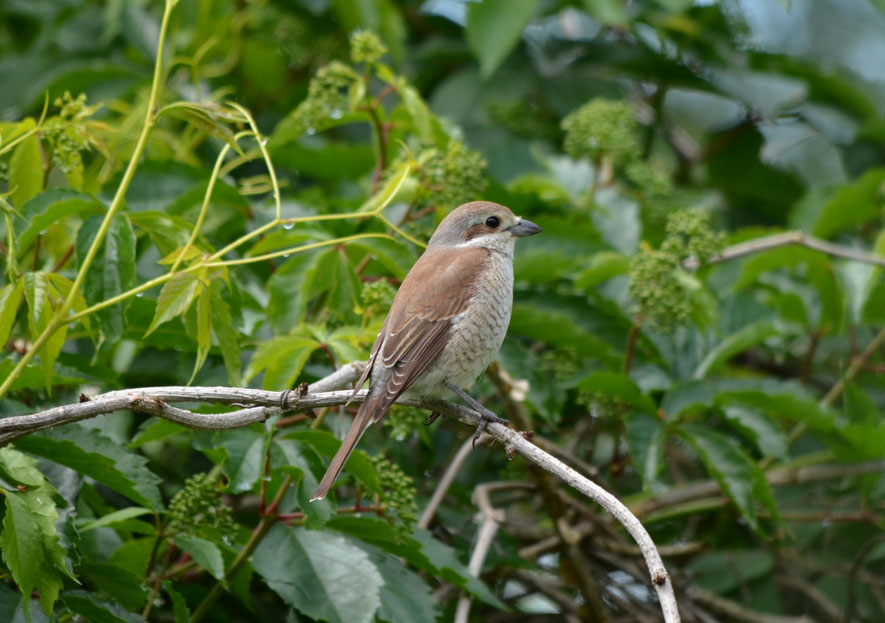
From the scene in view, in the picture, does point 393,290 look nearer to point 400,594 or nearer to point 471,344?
point 471,344

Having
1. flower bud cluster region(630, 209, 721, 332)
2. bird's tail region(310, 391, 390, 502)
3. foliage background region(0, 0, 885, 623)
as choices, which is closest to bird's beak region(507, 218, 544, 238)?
foliage background region(0, 0, 885, 623)

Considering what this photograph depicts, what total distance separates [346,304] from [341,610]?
106cm

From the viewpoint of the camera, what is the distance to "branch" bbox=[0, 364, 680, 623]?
235 cm

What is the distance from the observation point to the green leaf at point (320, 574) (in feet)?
9.80

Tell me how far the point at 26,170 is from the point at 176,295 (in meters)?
0.97

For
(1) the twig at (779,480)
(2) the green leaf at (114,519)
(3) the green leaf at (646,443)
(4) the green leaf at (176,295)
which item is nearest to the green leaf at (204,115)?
(4) the green leaf at (176,295)

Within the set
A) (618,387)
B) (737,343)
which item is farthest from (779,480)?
(618,387)

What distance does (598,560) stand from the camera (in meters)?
4.45

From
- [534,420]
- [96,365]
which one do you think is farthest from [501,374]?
[96,365]

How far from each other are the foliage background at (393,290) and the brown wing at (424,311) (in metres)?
0.11

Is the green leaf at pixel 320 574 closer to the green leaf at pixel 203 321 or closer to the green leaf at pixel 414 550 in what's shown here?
the green leaf at pixel 414 550

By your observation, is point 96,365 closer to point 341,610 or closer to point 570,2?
point 341,610

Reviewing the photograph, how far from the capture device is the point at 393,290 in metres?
3.50

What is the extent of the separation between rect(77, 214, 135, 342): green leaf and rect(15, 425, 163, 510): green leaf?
1.09 ft
